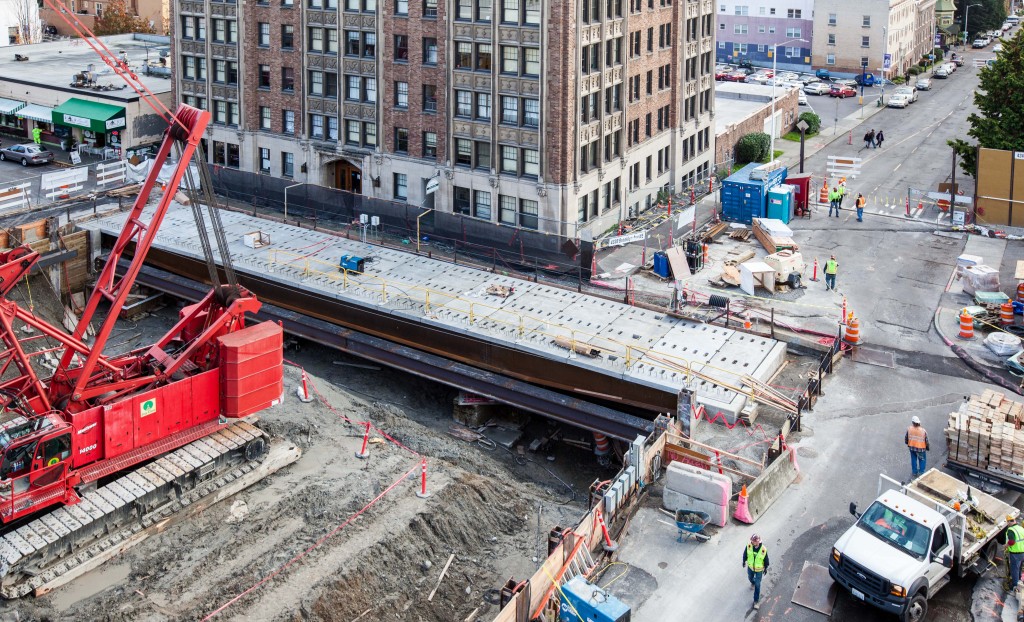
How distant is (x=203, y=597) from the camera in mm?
29812

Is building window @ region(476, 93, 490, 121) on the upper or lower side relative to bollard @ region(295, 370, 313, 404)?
upper

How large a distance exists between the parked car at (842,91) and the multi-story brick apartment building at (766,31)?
1053 centimetres

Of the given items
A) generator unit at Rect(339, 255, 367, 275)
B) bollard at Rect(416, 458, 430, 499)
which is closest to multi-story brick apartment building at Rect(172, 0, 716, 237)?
generator unit at Rect(339, 255, 367, 275)

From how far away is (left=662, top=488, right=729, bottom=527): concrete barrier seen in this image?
30.8 metres

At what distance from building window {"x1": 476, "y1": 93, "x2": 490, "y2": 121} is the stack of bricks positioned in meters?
28.4

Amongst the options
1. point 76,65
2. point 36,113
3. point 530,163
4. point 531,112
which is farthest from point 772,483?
point 76,65

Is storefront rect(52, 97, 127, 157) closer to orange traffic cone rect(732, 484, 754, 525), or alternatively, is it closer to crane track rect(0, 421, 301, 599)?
crane track rect(0, 421, 301, 599)

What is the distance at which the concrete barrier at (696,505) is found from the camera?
30797mm

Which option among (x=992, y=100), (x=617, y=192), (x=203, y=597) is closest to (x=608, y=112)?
(x=617, y=192)

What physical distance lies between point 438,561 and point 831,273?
24.5 meters

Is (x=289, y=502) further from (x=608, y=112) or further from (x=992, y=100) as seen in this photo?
(x=992, y=100)

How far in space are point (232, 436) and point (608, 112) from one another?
28.0 metres

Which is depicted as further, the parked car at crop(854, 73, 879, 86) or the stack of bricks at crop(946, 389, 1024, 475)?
the parked car at crop(854, 73, 879, 86)

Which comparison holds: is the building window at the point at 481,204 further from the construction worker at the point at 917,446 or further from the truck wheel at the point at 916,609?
the truck wheel at the point at 916,609
